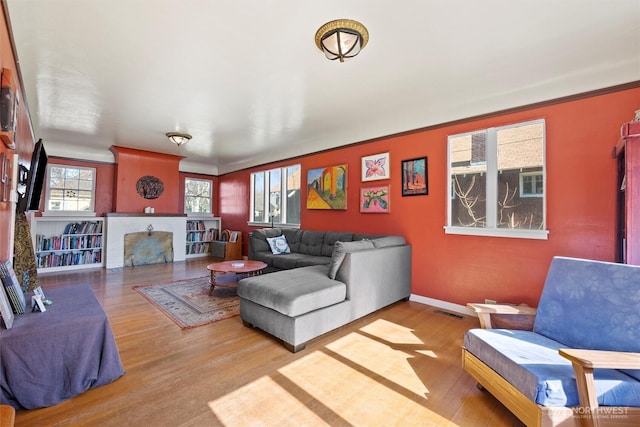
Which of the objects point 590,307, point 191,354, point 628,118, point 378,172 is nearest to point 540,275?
point 590,307

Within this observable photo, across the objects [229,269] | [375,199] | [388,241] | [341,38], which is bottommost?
[229,269]

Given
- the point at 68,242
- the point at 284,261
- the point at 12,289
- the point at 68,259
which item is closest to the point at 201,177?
the point at 68,242

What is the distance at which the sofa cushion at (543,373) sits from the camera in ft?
4.25

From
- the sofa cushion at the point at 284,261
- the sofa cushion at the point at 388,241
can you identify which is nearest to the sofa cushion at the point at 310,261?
the sofa cushion at the point at 284,261

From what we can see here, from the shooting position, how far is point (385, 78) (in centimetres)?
275

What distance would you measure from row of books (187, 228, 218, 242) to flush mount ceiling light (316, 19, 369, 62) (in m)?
6.46

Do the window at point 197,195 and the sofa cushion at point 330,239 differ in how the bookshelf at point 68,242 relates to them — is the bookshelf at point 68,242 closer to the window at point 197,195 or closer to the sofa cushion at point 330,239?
the window at point 197,195

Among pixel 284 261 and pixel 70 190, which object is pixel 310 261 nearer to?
pixel 284 261

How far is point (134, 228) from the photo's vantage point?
5.98 m

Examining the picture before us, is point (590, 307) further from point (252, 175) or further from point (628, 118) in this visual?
point (252, 175)

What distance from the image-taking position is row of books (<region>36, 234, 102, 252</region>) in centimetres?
524

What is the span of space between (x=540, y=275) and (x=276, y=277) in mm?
2708

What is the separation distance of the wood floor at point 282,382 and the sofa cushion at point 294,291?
1.16 ft

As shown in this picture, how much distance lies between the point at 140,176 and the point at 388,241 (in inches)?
227
